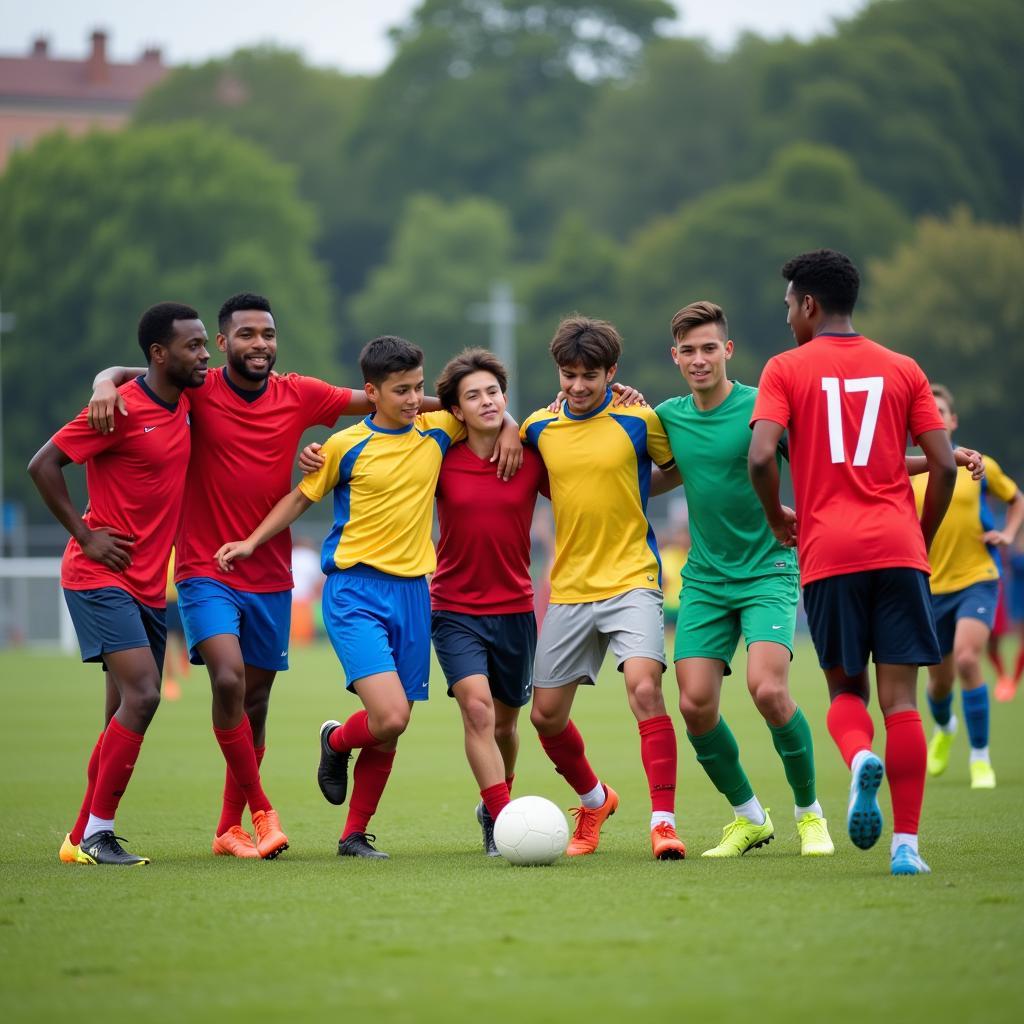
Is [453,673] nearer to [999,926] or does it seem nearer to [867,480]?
[867,480]

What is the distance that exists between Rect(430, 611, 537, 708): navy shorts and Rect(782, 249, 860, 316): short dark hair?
6.92 feet

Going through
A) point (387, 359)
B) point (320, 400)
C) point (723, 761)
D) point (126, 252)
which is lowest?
point (723, 761)

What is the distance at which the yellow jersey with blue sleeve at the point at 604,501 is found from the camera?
27.5 ft

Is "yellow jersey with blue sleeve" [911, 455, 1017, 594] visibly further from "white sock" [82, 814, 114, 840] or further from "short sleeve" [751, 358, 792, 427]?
"white sock" [82, 814, 114, 840]

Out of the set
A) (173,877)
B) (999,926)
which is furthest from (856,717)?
(173,877)

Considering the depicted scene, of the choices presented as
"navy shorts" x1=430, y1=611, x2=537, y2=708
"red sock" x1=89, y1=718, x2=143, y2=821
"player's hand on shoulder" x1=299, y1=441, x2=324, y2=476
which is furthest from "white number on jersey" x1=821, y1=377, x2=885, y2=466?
"red sock" x1=89, y1=718, x2=143, y2=821

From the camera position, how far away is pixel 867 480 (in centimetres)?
729

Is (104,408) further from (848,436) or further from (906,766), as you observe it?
(906,766)

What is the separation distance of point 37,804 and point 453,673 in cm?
385

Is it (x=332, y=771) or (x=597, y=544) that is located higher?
(x=597, y=544)

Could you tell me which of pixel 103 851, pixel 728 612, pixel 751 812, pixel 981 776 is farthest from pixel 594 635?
pixel 981 776

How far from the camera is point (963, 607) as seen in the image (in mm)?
12602

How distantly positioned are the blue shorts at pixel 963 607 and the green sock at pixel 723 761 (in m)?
4.54

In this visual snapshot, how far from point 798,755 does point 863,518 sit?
1.49 m
